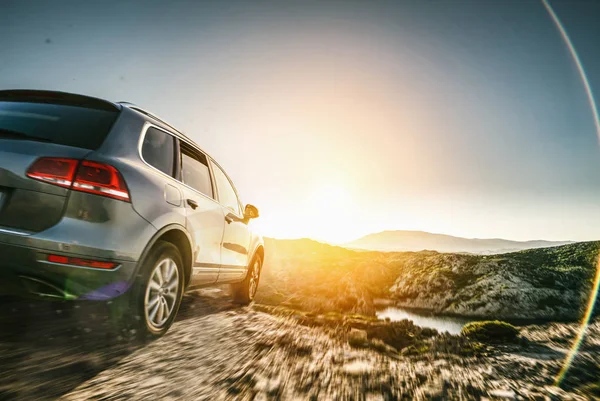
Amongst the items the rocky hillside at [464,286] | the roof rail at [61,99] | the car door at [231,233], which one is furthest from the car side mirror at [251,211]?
the roof rail at [61,99]

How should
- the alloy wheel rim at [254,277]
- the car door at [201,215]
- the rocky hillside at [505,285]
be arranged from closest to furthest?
the car door at [201,215] → the alloy wheel rim at [254,277] → the rocky hillside at [505,285]

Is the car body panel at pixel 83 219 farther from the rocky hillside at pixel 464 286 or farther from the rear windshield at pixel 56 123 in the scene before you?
the rocky hillside at pixel 464 286

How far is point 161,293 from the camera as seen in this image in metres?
2.46

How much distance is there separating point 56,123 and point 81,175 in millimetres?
596

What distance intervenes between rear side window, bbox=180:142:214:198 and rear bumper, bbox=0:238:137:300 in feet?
4.60

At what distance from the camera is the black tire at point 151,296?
7.07 ft

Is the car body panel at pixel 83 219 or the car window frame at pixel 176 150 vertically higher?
the car window frame at pixel 176 150

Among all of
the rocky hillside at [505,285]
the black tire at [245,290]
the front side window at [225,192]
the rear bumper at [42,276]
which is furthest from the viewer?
the rocky hillside at [505,285]

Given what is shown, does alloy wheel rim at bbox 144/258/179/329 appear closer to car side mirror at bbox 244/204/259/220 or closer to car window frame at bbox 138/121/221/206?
car window frame at bbox 138/121/221/206

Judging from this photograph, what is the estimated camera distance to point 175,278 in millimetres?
2635

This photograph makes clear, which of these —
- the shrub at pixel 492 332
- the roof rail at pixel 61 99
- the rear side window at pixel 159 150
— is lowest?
the shrub at pixel 492 332

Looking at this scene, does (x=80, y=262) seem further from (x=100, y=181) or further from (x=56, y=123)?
(x=56, y=123)

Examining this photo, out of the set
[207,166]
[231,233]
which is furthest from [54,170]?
[231,233]

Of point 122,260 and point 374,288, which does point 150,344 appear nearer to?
point 122,260
